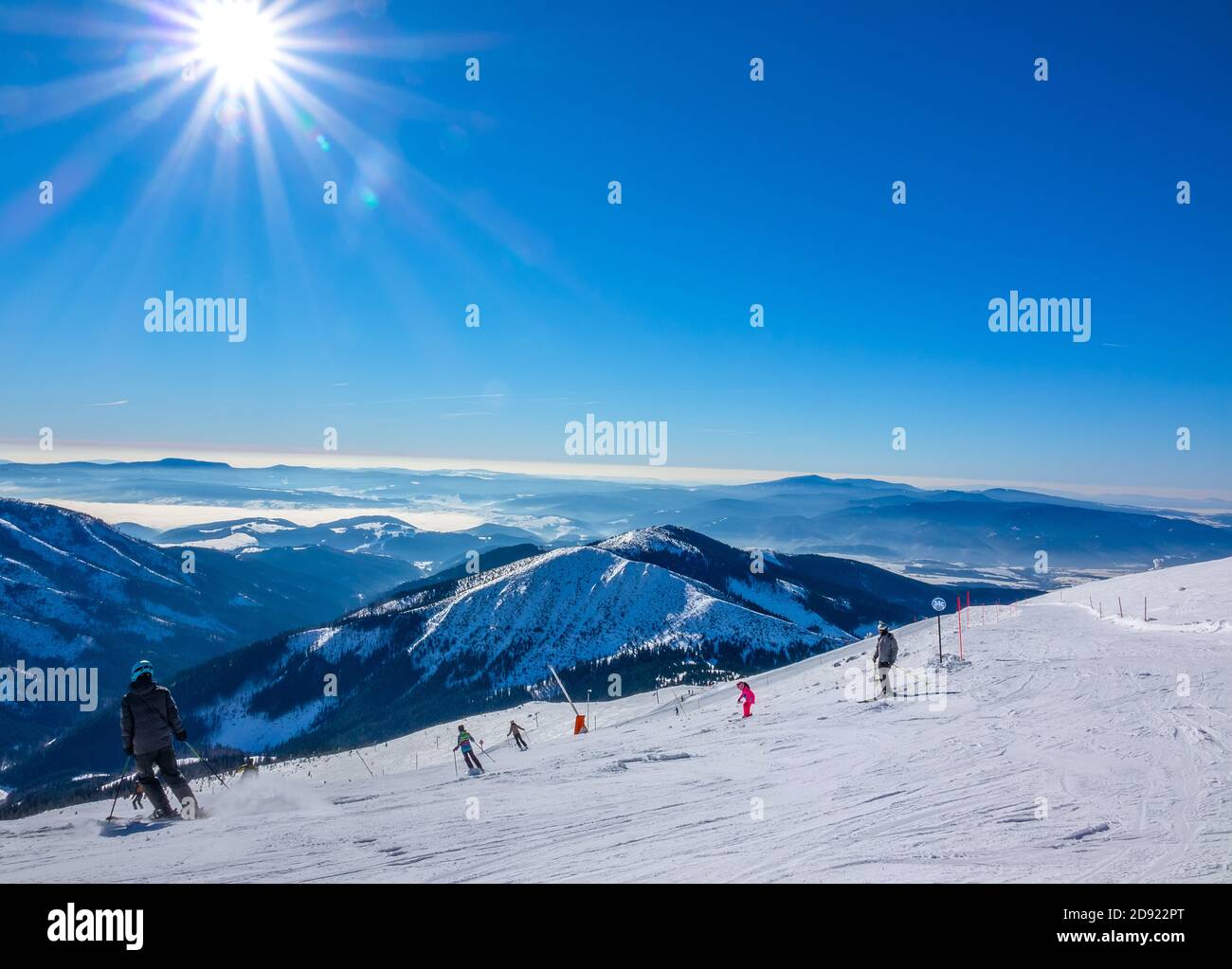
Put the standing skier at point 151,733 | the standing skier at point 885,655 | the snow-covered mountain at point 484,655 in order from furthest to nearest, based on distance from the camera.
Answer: the snow-covered mountain at point 484,655, the standing skier at point 885,655, the standing skier at point 151,733

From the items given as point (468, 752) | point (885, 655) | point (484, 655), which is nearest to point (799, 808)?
point (468, 752)

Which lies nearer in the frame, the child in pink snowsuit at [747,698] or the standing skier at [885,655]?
the standing skier at [885,655]

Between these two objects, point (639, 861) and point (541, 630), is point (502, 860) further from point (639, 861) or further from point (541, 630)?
point (541, 630)

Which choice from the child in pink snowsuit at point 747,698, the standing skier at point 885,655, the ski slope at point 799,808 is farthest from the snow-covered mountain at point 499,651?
the ski slope at point 799,808

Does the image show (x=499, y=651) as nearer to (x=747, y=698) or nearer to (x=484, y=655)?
(x=484, y=655)

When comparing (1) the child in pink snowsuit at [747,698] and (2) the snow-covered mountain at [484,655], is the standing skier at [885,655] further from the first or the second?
(2) the snow-covered mountain at [484,655]

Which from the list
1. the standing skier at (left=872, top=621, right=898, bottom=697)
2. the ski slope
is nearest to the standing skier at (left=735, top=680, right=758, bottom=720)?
the ski slope
